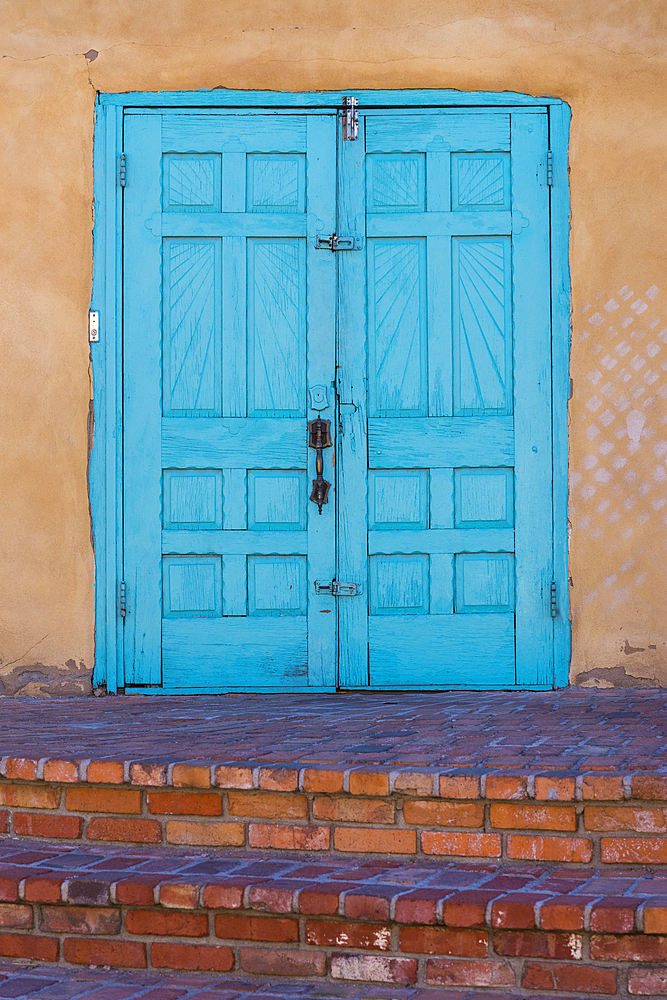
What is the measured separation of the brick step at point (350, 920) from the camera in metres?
2.13

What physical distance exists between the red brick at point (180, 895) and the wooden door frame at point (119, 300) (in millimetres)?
2095

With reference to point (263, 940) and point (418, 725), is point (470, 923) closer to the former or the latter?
point (263, 940)

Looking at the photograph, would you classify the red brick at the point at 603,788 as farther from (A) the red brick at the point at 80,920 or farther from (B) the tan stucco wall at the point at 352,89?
(B) the tan stucco wall at the point at 352,89

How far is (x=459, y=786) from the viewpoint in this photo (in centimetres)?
253

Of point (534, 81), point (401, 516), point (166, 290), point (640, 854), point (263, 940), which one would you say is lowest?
point (263, 940)

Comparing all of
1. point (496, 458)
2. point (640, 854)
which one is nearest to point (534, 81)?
point (496, 458)

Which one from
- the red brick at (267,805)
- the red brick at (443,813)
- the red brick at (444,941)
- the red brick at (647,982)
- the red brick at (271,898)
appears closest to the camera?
the red brick at (647,982)

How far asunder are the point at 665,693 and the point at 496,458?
1209 mm

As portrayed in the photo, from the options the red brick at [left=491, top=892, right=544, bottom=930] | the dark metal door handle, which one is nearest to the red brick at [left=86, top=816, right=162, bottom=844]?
the red brick at [left=491, top=892, right=544, bottom=930]

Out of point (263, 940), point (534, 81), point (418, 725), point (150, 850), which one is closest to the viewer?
point (263, 940)

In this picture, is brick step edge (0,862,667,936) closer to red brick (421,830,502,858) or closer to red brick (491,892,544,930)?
red brick (491,892,544,930)

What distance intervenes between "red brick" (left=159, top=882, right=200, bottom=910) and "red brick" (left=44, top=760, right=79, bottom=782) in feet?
1.74

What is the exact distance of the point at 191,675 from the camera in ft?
14.5

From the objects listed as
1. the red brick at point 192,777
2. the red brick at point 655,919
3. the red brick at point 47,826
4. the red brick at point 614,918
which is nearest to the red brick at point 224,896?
the red brick at point 192,777
